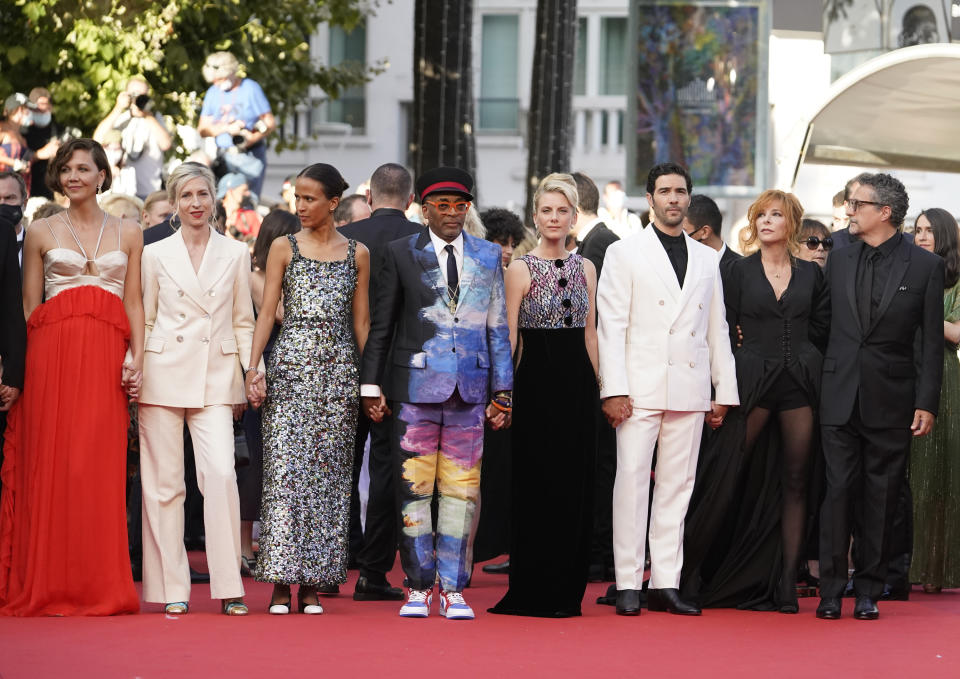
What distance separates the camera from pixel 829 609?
9.68 metres

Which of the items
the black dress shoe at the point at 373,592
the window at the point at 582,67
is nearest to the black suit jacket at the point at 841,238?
the black dress shoe at the point at 373,592

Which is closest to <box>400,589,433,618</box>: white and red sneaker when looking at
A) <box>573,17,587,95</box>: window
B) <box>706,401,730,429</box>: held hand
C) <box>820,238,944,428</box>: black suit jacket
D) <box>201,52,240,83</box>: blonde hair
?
<box>706,401,730,429</box>: held hand

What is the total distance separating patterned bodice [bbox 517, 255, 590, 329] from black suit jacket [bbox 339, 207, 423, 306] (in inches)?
46.7

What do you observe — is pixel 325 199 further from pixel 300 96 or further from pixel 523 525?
pixel 300 96

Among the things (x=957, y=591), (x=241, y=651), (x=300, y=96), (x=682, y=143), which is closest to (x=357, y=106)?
(x=300, y=96)

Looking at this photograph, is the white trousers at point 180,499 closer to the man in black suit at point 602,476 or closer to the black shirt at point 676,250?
the black shirt at point 676,250

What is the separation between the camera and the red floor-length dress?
9.09 metres

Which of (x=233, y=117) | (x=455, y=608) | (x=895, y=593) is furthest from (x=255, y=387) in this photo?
(x=233, y=117)

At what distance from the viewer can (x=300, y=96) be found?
27984 millimetres

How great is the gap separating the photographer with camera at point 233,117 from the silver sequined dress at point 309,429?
781 cm

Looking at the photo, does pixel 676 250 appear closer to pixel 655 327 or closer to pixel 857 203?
pixel 655 327

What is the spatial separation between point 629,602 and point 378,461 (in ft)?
5.43

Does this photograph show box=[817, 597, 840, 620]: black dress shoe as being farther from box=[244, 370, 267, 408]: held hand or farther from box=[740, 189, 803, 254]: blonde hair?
box=[244, 370, 267, 408]: held hand

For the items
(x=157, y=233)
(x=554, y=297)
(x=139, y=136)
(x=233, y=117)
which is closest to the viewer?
(x=554, y=297)
